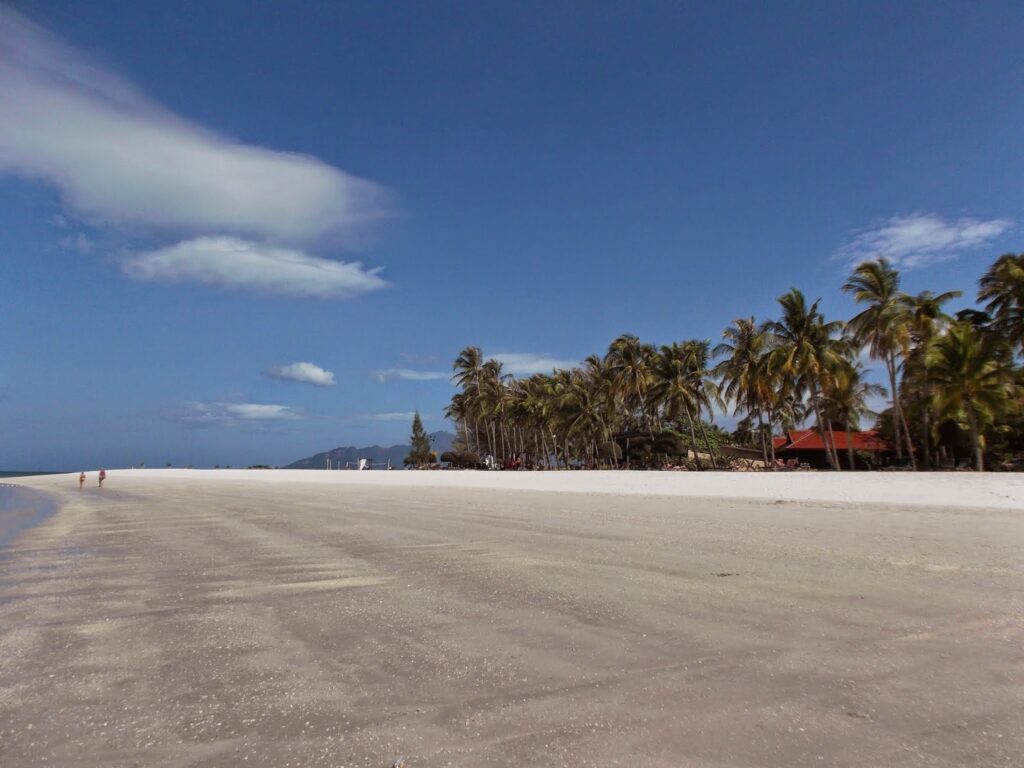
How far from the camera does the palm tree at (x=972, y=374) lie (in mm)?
26297

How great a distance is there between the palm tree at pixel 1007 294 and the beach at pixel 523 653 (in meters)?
26.9

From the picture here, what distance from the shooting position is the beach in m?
2.73

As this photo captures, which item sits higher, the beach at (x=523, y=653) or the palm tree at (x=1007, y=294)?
the palm tree at (x=1007, y=294)

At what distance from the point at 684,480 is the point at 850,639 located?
57.5 ft

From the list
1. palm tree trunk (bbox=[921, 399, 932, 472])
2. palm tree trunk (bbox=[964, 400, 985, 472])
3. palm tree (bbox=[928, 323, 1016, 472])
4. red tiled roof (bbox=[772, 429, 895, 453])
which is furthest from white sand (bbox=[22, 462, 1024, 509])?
red tiled roof (bbox=[772, 429, 895, 453])

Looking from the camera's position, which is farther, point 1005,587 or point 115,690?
point 1005,587

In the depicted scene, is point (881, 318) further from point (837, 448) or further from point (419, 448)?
point (419, 448)

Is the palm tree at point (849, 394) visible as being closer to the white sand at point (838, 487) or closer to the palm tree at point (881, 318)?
the palm tree at point (881, 318)

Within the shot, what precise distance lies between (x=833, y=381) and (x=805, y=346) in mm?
2820

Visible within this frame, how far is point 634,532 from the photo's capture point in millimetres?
9391

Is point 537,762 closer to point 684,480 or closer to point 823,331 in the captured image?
point 684,480

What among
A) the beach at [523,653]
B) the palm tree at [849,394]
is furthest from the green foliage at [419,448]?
the beach at [523,653]

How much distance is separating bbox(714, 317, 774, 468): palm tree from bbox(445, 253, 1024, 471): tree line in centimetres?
9

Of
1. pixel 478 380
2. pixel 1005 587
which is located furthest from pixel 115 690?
pixel 478 380
